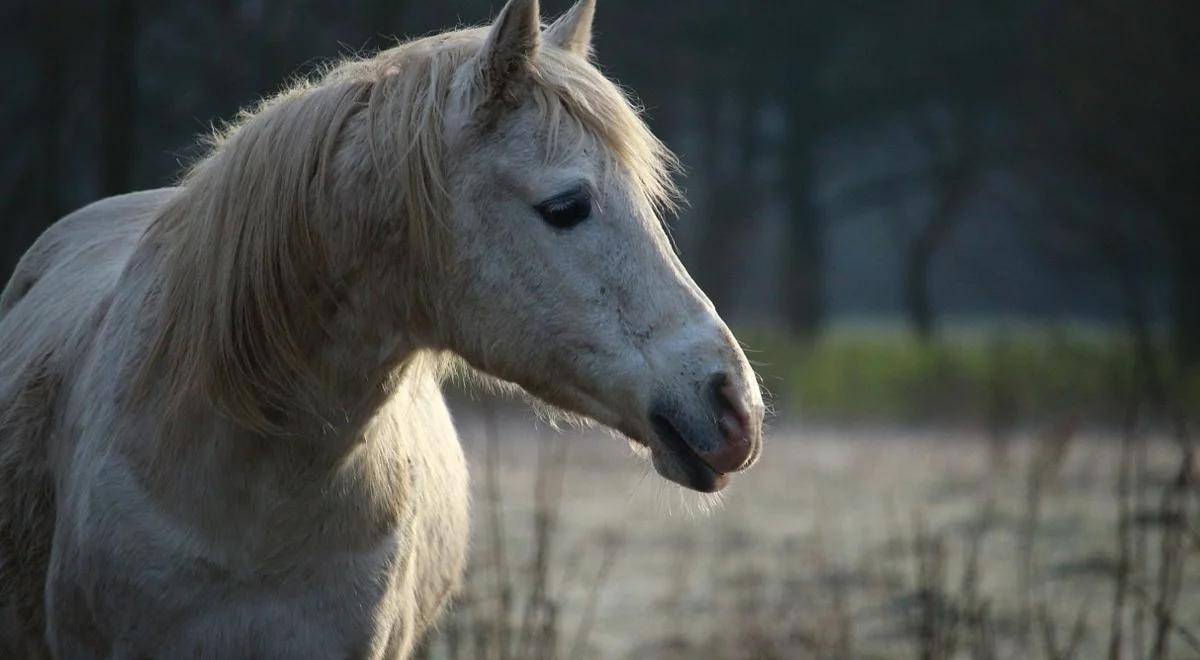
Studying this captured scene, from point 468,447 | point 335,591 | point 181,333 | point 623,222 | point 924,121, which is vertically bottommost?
point 924,121

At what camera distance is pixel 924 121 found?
24562 mm

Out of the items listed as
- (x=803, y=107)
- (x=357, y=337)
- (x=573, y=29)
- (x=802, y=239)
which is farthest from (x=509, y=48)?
(x=802, y=239)

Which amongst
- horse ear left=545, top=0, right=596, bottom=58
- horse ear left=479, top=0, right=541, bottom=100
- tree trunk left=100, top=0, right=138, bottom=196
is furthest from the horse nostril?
tree trunk left=100, top=0, right=138, bottom=196

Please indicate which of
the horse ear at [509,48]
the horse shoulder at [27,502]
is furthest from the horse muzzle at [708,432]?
the horse shoulder at [27,502]

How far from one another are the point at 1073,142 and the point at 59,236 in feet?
42.0

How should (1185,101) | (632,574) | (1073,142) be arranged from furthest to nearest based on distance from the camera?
1. (1073,142)
2. (1185,101)
3. (632,574)

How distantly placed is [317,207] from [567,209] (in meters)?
0.47

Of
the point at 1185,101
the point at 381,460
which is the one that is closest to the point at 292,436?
the point at 381,460

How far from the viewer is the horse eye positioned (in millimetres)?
2422

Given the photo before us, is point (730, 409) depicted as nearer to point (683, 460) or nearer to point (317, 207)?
point (683, 460)

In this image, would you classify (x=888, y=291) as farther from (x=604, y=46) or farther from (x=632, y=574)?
(x=632, y=574)

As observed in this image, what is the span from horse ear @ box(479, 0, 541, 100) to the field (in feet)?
2.75

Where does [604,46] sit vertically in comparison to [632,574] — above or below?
above

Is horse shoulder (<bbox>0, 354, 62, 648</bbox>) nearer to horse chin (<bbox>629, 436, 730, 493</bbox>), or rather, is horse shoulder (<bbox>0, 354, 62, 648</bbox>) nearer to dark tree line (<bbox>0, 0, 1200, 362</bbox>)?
horse chin (<bbox>629, 436, 730, 493</bbox>)
